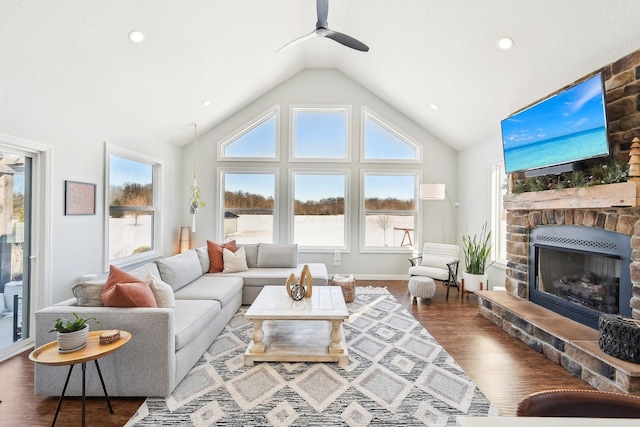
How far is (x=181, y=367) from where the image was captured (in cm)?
248

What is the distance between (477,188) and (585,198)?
2840 millimetres

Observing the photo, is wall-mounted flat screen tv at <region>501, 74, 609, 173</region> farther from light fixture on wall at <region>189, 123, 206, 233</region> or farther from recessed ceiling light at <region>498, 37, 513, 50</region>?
light fixture on wall at <region>189, 123, 206, 233</region>

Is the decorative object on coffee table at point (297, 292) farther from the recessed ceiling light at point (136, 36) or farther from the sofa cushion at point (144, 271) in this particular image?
the recessed ceiling light at point (136, 36)

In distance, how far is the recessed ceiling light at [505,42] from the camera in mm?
3145

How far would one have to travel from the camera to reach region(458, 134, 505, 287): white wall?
5.00 m

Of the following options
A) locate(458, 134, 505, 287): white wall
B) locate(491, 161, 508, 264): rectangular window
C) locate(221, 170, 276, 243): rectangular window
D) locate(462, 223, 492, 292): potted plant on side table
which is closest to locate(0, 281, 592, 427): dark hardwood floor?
locate(462, 223, 492, 292): potted plant on side table

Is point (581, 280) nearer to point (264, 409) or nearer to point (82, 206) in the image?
point (264, 409)

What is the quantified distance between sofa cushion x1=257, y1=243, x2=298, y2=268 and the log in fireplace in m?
3.26

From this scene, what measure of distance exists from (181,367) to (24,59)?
3.00 meters

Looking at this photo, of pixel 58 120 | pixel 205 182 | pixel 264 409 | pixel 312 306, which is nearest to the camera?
pixel 264 409

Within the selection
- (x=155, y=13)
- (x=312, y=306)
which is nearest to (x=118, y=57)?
(x=155, y=13)

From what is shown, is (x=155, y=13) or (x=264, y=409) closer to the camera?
(x=264, y=409)

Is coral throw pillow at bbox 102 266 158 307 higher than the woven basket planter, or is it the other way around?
coral throw pillow at bbox 102 266 158 307

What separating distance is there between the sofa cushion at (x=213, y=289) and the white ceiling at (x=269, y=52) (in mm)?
2269
